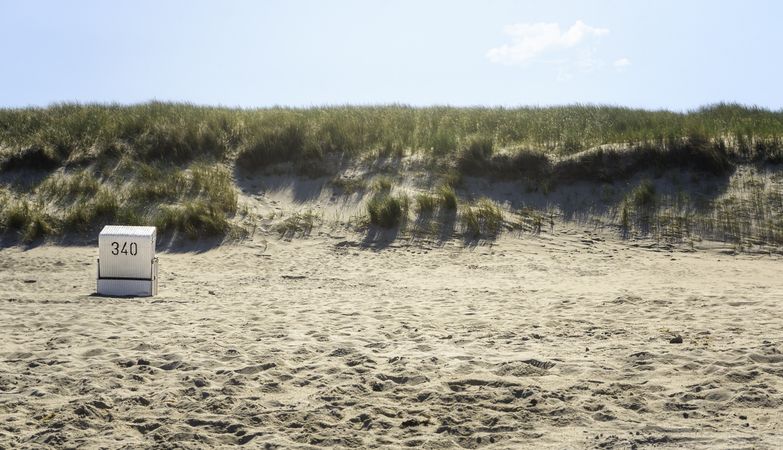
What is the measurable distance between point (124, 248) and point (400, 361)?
16.1 feet

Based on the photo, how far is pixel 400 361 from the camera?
6.70 metres

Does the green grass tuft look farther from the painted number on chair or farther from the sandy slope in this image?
the painted number on chair

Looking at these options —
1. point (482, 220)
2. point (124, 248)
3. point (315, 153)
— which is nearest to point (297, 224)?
point (315, 153)

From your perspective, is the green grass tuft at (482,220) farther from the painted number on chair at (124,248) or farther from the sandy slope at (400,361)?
the painted number on chair at (124,248)

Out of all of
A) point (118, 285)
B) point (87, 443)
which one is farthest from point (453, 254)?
point (87, 443)

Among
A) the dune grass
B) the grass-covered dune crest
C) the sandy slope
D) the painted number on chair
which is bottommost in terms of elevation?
the sandy slope

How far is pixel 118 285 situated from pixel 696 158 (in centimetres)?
1075

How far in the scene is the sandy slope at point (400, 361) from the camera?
5352mm

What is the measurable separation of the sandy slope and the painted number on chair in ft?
2.33

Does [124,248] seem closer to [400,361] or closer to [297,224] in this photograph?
[297,224]

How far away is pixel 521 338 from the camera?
749cm

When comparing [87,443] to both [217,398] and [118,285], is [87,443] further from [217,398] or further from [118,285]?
[118,285]

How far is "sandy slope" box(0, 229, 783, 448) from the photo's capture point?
17.6ft

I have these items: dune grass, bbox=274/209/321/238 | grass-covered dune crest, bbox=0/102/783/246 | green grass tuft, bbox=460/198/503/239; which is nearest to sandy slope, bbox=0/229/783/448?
green grass tuft, bbox=460/198/503/239
